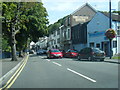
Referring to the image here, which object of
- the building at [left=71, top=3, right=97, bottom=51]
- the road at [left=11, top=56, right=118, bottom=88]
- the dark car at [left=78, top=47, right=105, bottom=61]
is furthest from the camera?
the building at [left=71, top=3, right=97, bottom=51]

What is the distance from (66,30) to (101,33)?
21815mm

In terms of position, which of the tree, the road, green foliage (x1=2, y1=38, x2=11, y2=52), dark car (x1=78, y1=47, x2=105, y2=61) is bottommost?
the road

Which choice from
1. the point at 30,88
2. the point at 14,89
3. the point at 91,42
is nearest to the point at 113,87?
the point at 30,88

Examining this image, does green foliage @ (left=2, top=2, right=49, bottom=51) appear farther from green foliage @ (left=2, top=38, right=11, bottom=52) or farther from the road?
the road

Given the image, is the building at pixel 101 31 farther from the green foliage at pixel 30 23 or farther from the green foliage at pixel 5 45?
the green foliage at pixel 5 45

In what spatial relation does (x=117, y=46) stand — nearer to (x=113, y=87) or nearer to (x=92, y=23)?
(x=92, y=23)

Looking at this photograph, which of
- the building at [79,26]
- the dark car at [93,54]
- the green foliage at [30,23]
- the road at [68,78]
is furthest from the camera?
the building at [79,26]

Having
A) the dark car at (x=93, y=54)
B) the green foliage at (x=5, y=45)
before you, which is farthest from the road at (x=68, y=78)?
the green foliage at (x=5, y=45)

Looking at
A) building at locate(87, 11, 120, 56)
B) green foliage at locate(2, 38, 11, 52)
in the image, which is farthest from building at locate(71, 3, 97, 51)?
green foliage at locate(2, 38, 11, 52)

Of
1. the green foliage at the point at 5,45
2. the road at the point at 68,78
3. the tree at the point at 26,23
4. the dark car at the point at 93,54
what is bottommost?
the road at the point at 68,78

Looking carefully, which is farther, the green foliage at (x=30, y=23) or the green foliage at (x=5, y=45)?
the green foliage at (x=5, y=45)

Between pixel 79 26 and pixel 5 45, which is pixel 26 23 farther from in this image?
pixel 79 26

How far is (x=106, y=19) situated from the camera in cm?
3484

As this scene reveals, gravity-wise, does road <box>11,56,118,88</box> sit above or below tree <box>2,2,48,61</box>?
below
